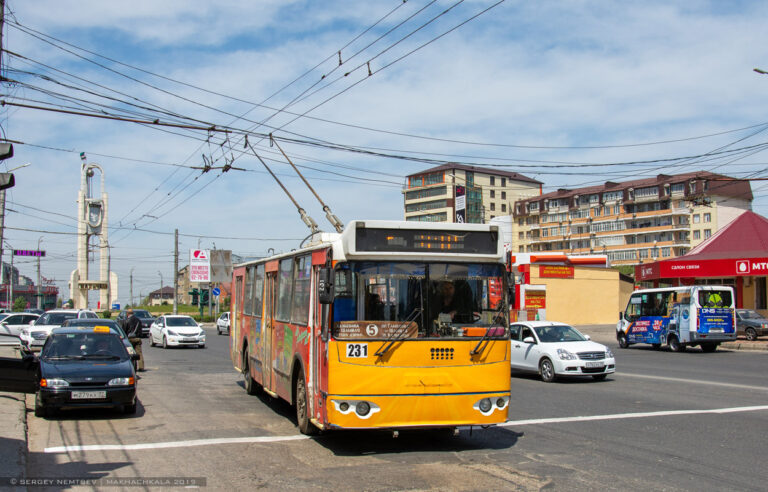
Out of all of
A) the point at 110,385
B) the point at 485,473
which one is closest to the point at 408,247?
the point at 485,473

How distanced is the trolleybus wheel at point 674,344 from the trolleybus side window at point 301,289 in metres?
22.6

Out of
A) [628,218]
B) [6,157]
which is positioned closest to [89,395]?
[6,157]

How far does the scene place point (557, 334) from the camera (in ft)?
59.5

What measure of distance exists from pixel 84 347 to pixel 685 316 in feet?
76.7

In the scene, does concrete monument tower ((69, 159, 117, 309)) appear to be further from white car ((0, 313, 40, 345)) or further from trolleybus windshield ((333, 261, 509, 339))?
trolleybus windshield ((333, 261, 509, 339))

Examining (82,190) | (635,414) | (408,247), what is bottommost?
(635,414)

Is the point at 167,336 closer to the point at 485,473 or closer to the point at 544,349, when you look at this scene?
the point at 544,349

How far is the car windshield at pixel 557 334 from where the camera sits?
17906 mm

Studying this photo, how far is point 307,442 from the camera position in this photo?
30.2 feet

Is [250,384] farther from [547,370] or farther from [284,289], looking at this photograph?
[547,370]

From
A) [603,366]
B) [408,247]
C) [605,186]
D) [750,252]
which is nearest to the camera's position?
[408,247]

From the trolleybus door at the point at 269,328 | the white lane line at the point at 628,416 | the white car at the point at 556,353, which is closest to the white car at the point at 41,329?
the trolleybus door at the point at 269,328

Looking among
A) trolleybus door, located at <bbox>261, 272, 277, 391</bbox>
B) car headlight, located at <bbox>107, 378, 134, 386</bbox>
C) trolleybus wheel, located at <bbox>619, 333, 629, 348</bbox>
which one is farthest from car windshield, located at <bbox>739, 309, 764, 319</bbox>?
car headlight, located at <bbox>107, 378, 134, 386</bbox>

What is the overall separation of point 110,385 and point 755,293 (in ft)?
134
